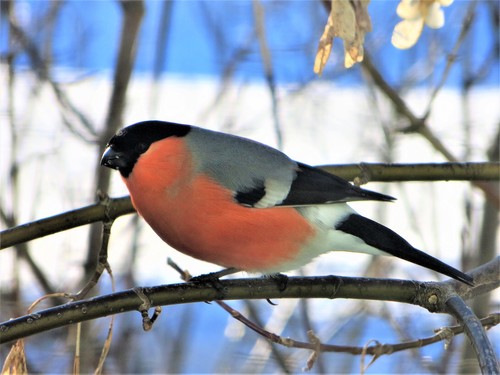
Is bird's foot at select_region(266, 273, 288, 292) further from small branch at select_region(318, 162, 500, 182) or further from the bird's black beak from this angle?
the bird's black beak

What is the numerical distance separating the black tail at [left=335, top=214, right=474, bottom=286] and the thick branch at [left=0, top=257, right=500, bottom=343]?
0.13m

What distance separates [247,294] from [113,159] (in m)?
0.48

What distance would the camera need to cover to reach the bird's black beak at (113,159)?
74.7 inches

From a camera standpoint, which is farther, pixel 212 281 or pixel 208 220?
pixel 208 220

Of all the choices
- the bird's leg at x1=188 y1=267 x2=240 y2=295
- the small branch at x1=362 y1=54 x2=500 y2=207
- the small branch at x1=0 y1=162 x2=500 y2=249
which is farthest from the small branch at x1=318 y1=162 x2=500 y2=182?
the bird's leg at x1=188 y1=267 x2=240 y2=295

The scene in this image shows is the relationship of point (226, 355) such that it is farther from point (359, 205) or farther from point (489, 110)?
point (489, 110)

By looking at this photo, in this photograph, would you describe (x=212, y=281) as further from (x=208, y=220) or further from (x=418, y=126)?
(x=418, y=126)

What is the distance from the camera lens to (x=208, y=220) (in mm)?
1840

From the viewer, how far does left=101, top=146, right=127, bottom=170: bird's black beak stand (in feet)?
6.23

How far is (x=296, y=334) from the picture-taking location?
11.5 ft

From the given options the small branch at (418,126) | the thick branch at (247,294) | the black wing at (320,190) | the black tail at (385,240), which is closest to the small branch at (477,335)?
the thick branch at (247,294)

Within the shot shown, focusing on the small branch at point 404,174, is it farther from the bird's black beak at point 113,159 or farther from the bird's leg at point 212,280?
the bird's leg at point 212,280

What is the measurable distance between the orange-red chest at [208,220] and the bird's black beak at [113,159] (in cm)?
3

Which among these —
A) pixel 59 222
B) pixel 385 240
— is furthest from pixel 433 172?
pixel 59 222
